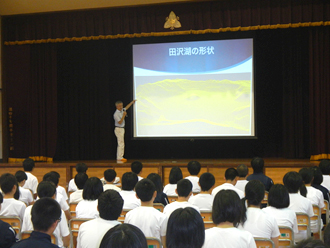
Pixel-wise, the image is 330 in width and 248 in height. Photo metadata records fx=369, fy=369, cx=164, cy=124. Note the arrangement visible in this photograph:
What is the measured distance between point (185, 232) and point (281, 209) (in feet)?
4.81

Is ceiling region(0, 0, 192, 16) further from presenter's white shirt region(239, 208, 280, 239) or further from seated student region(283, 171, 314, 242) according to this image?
presenter's white shirt region(239, 208, 280, 239)

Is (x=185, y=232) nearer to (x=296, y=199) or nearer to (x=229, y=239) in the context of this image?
(x=229, y=239)

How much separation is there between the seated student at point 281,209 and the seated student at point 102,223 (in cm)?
114

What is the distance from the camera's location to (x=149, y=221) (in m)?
2.54

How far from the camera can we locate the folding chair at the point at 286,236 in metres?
2.55

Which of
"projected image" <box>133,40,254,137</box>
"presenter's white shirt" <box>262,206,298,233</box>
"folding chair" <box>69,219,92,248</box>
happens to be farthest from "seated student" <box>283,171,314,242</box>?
"projected image" <box>133,40,254,137</box>

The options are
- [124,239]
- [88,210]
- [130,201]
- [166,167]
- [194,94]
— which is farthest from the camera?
[194,94]

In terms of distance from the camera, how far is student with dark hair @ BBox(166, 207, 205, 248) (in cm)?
152

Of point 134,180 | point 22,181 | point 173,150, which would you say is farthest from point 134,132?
point 134,180

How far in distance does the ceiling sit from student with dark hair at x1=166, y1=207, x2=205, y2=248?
643cm

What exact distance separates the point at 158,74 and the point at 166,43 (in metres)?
0.67

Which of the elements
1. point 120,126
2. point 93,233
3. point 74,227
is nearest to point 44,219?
point 93,233

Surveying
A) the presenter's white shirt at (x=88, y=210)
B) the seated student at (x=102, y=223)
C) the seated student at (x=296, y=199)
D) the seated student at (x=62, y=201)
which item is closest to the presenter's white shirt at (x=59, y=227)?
the presenter's white shirt at (x=88, y=210)

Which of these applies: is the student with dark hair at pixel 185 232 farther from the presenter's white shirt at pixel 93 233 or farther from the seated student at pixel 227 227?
the presenter's white shirt at pixel 93 233
